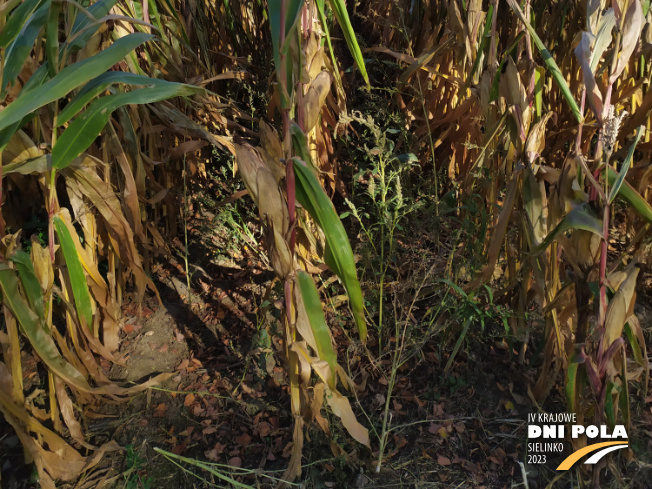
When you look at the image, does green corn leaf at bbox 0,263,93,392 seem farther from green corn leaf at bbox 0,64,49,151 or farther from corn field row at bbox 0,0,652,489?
green corn leaf at bbox 0,64,49,151

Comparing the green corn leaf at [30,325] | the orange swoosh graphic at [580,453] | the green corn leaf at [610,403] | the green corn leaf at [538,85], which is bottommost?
the orange swoosh graphic at [580,453]

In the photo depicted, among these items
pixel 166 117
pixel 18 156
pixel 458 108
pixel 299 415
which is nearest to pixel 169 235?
pixel 166 117

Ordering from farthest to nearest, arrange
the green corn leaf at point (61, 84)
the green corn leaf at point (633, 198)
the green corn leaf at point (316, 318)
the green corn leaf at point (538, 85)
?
the green corn leaf at point (538, 85)
the green corn leaf at point (316, 318)
the green corn leaf at point (633, 198)
the green corn leaf at point (61, 84)

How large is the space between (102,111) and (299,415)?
80 centimetres

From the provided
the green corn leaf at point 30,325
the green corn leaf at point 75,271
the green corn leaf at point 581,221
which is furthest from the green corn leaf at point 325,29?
the green corn leaf at point 30,325

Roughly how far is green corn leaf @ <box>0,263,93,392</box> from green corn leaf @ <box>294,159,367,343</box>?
0.62 m

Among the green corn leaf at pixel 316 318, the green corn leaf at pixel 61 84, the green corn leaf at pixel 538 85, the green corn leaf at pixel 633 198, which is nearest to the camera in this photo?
the green corn leaf at pixel 61 84

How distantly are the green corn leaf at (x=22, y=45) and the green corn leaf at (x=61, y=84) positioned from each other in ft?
0.22

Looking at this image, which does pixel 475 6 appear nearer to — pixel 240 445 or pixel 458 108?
pixel 458 108

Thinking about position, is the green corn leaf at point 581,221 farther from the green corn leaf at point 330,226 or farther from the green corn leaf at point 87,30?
the green corn leaf at point 87,30

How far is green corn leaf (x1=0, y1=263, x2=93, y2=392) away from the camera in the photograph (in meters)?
1.06

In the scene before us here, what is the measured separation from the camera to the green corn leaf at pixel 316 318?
112 centimetres

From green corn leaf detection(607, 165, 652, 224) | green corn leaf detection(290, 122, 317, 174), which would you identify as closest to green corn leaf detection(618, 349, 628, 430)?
green corn leaf detection(607, 165, 652, 224)

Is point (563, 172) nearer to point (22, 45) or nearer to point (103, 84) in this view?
point (103, 84)
